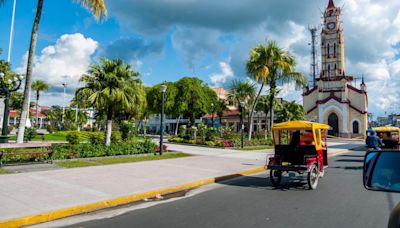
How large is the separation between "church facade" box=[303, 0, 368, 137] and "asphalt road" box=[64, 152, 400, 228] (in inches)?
2149

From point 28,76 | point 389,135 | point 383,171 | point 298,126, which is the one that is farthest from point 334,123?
point 383,171

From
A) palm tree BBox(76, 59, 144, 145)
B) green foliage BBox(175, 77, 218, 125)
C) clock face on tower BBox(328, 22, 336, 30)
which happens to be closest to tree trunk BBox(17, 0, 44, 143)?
palm tree BBox(76, 59, 144, 145)

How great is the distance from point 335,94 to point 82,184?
2674 inches

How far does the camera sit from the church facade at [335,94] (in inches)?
2525

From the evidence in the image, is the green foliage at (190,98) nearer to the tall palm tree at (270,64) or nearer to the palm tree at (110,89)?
the tall palm tree at (270,64)

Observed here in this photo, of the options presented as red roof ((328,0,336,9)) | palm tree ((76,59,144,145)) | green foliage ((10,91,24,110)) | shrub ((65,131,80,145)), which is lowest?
shrub ((65,131,80,145))

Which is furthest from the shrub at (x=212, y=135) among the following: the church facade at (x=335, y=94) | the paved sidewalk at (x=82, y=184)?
the church facade at (x=335, y=94)

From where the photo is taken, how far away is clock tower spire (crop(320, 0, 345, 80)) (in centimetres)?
7406

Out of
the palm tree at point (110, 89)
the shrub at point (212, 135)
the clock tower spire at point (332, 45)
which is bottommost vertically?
the shrub at point (212, 135)

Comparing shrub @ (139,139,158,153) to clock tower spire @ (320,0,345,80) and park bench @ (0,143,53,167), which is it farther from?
clock tower spire @ (320,0,345,80)

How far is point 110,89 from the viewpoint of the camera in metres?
16.5

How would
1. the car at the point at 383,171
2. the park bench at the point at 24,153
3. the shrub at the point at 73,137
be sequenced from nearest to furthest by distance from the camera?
the car at the point at 383,171
the park bench at the point at 24,153
the shrub at the point at 73,137

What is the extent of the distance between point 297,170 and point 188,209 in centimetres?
404

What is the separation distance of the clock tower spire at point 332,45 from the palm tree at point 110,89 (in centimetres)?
6688
